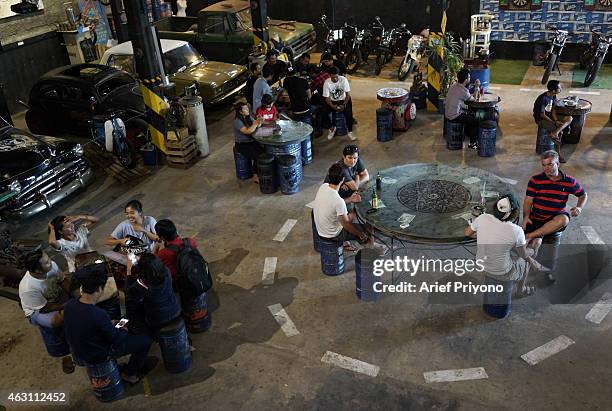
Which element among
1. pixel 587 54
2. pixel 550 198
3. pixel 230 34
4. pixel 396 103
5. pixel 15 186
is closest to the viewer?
pixel 550 198

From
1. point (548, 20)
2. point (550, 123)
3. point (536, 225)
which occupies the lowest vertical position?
point (550, 123)

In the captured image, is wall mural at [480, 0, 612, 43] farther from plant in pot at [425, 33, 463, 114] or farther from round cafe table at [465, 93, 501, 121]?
round cafe table at [465, 93, 501, 121]

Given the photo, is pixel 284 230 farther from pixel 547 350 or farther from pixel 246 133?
pixel 547 350

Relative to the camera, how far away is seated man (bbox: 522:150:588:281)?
612cm

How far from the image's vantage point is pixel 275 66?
11453 millimetres

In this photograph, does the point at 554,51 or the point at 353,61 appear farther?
the point at 353,61

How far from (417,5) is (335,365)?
13.4 meters

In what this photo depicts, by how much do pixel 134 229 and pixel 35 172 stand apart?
3.25m

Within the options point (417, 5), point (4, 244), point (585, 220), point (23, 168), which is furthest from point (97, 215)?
point (417, 5)

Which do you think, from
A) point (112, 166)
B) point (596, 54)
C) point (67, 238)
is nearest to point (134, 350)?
point (67, 238)

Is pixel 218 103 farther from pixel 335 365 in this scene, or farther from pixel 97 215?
pixel 335 365

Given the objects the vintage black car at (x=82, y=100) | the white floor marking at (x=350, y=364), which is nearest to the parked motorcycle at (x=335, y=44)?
the vintage black car at (x=82, y=100)

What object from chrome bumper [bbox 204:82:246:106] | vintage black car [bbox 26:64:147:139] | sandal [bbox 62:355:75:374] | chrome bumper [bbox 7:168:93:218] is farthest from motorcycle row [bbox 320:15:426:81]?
sandal [bbox 62:355:75:374]

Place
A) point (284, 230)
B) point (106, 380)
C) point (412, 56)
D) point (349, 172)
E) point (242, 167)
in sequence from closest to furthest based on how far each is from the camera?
1. point (106, 380)
2. point (349, 172)
3. point (284, 230)
4. point (242, 167)
5. point (412, 56)
